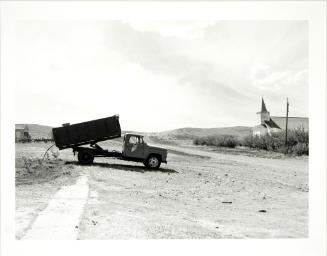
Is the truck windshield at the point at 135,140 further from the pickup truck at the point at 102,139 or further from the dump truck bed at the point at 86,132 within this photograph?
the dump truck bed at the point at 86,132

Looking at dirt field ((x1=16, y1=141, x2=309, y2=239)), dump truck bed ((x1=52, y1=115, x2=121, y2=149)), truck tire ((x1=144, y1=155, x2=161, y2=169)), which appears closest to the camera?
dirt field ((x1=16, y1=141, x2=309, y2=239))

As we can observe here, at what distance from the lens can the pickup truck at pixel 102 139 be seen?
1417 cm

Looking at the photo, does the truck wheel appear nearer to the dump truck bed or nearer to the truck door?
the dump truck bed

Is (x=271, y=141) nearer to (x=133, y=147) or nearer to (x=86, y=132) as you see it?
(x=133, y=147)

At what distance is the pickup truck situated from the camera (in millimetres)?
14172

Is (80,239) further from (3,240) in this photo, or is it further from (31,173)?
(31,173)

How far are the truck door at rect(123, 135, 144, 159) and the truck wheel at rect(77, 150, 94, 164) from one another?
1.28 meters

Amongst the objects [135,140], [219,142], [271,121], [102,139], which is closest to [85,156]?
[102,139]

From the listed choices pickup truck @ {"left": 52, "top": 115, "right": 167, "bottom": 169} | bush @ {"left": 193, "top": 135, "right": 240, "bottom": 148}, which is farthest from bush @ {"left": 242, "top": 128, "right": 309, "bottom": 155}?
pickup truck @ {"left": 52, "top": 115, "right": 167, "bottom": 169}

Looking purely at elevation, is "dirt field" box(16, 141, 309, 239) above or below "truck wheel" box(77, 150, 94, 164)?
below

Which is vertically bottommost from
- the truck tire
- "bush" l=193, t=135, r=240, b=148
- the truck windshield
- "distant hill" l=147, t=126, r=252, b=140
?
the truck tire

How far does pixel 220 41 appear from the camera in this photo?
11.1 metres

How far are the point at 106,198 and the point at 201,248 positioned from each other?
2655mm

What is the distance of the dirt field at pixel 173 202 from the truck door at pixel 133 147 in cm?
55
